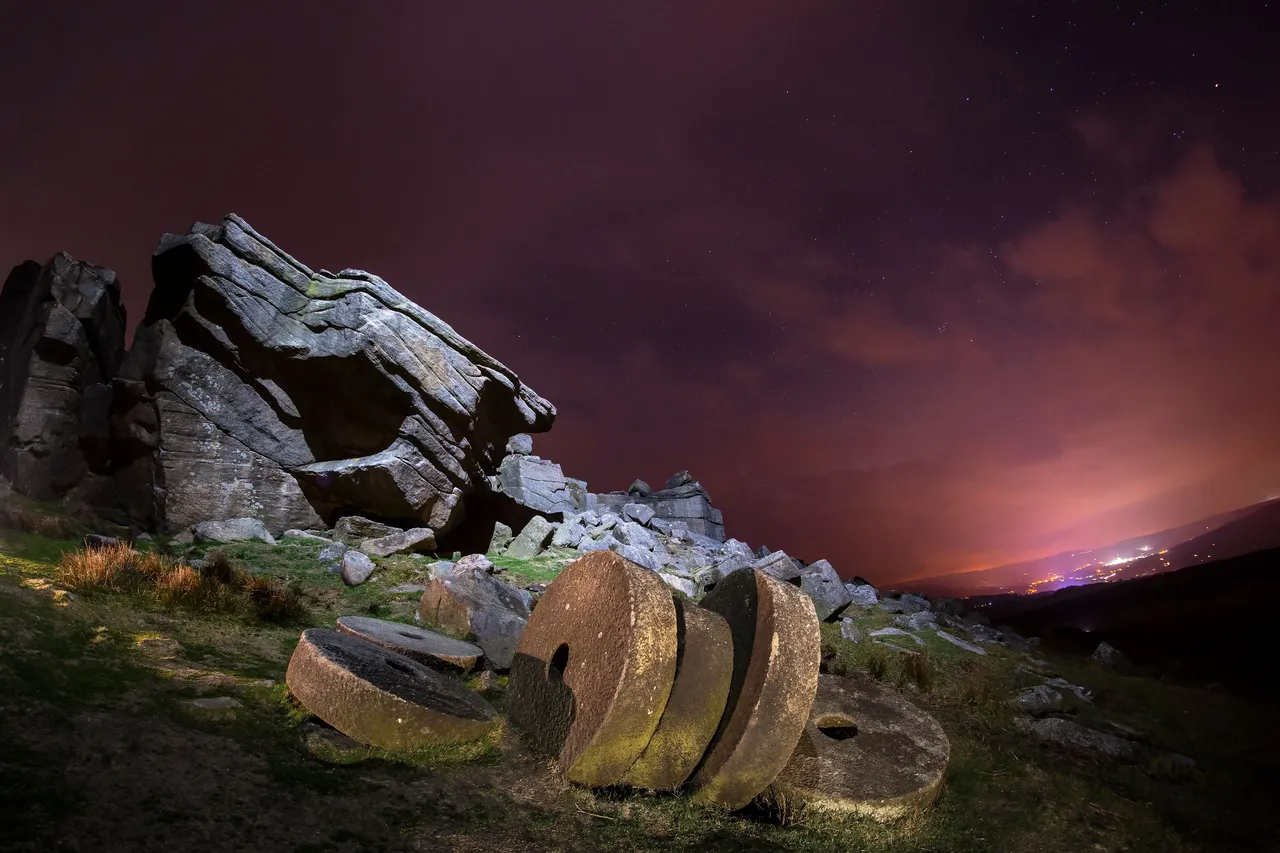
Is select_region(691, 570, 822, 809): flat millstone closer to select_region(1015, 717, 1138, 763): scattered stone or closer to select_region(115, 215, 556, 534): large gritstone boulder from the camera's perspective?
select_region(1015, 717, 1138, 763): scattered stone

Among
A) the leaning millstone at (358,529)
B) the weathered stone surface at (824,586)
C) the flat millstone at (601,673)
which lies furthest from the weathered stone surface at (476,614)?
the weathered stone surface at (824,586)

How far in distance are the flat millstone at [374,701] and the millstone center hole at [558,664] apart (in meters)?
0.61

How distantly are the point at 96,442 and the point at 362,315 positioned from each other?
22.9 feet

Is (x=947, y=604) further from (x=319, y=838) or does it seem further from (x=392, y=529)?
(x=319, y=838)

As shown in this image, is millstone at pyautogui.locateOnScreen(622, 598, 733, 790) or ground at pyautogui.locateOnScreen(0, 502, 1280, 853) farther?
millstone at pyautogui.locateOnScreen(622, 598, 733, 790)

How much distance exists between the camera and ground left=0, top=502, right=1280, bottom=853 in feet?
9.30

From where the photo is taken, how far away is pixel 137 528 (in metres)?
13.0

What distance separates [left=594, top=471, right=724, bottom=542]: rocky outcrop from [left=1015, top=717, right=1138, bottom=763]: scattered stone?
27291 millimetres

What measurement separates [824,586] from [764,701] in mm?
11978

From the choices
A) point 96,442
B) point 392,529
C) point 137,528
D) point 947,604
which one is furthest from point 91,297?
point 947,604

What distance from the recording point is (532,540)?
18.2m

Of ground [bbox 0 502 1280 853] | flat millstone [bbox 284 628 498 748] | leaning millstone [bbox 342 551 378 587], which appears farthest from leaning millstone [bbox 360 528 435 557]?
flat millstone [bbox 284 628 498 748]

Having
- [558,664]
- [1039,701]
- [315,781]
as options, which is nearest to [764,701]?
[558,664]

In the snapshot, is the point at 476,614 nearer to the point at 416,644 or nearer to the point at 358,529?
the point at 416,644
